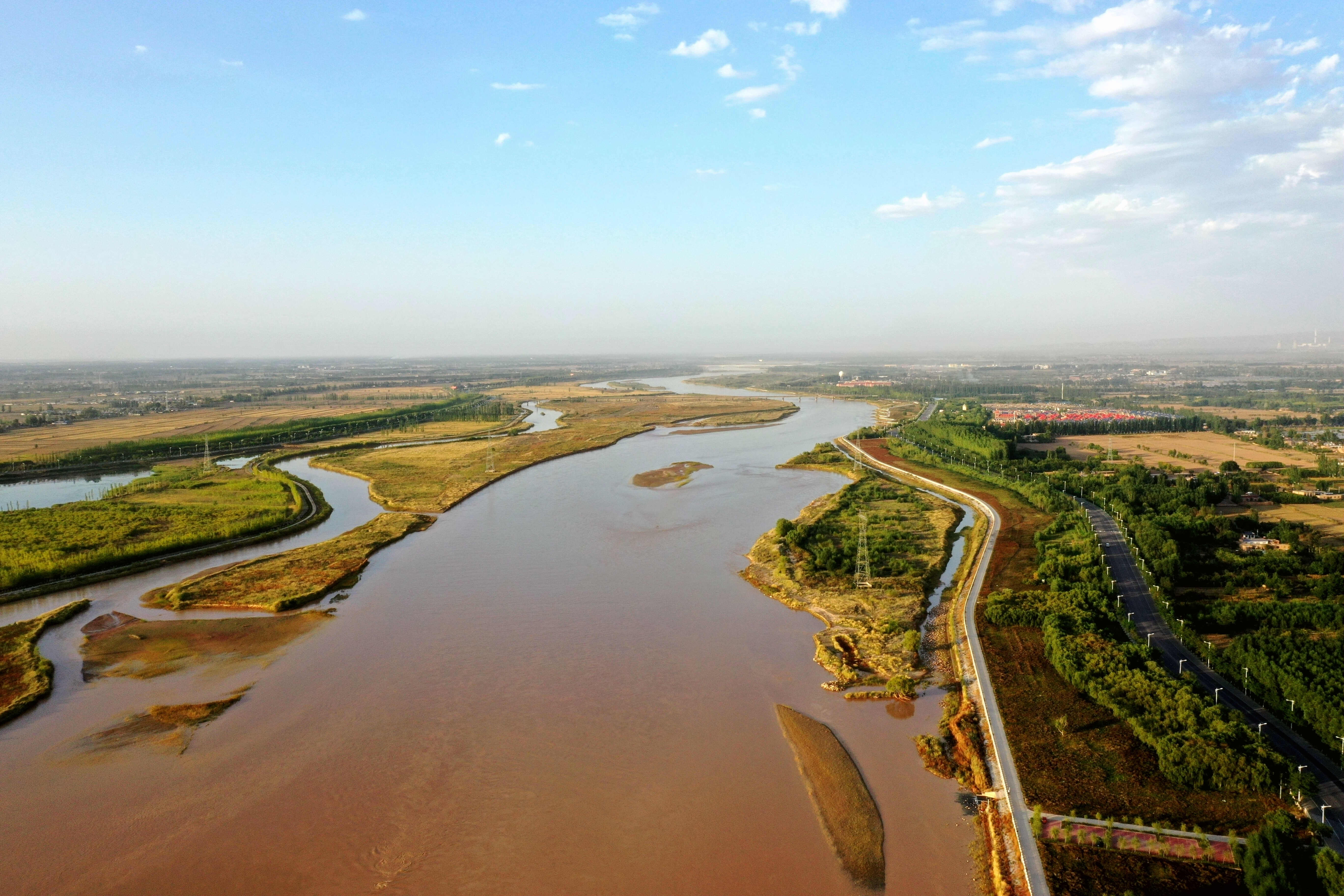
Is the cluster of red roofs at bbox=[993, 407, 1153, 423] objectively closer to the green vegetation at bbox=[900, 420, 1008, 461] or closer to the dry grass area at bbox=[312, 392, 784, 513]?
the green vegetation at bbox=[900, 420, 1008, 461]

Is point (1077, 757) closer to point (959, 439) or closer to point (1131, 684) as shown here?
point (1131, 684)

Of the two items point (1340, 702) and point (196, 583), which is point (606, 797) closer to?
point (1340, 702)

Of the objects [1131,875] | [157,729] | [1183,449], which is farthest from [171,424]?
[1183,449]

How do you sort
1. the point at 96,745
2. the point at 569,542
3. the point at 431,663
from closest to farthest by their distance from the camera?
1. the point at 96,745
2. the point at 431,663
3. the point at 569,542

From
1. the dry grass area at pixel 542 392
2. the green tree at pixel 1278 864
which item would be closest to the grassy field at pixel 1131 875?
the green tree at pixel 1278 864

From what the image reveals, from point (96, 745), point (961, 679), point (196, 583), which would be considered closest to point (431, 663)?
point (96, 745)

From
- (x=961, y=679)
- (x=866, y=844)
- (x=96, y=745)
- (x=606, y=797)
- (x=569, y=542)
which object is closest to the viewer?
(x=866, y=844)
